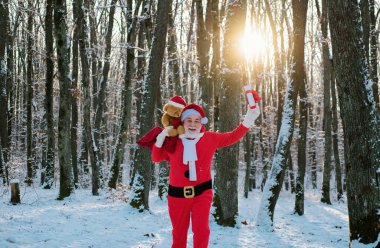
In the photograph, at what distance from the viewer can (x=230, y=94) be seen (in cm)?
757

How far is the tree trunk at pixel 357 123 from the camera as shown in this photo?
4062 millimetres

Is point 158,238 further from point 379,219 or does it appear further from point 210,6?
point 210,6

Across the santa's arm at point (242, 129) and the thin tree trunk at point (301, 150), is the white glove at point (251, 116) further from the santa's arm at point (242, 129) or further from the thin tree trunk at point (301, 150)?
the thin tree trunk at point (301, 150)

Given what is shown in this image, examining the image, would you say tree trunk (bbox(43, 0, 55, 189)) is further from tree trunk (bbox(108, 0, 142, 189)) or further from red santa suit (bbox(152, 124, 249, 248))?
red santa suit (bbox(152, 124, 249, 248))

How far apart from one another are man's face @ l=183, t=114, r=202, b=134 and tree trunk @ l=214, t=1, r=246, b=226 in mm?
3558

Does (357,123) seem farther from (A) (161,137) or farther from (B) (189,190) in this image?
(A) (161,137)

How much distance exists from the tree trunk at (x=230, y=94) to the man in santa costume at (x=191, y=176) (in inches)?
135

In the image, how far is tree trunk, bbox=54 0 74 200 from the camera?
10602 millimetres

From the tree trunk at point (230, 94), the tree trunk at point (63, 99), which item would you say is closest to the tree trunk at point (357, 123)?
the tree trunk at point (230, 94)

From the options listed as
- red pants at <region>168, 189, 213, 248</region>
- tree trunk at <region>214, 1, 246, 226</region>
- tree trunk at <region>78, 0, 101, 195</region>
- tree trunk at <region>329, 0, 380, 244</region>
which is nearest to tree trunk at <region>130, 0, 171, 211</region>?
tree trunk at <region>214, 1, 246, 226</region>

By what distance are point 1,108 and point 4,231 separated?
10.5 m

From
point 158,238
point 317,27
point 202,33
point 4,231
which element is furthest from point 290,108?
point 317,27

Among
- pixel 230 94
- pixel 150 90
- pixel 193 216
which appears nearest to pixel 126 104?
pixel 150 90

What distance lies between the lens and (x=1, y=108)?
14.7m
